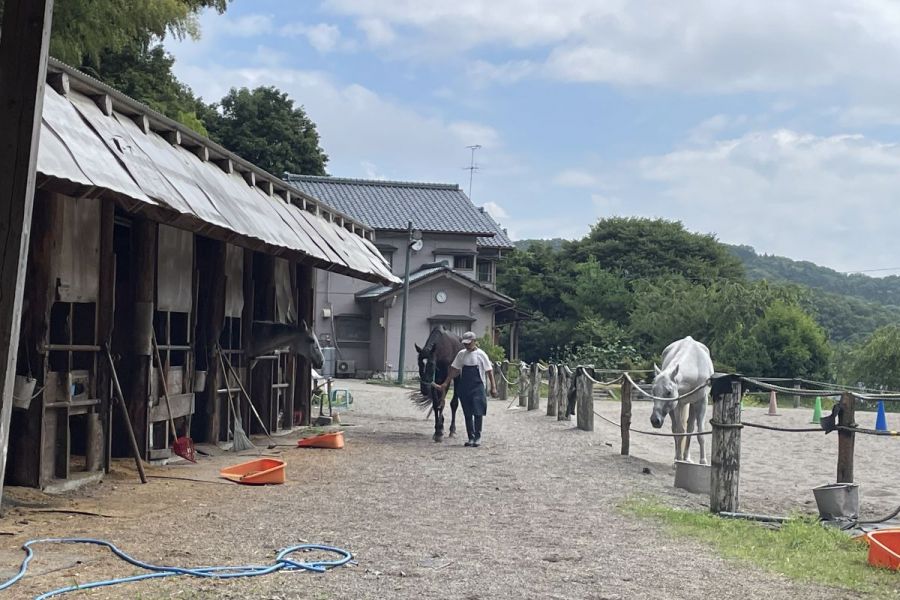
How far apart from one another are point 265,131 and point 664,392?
1495 inches

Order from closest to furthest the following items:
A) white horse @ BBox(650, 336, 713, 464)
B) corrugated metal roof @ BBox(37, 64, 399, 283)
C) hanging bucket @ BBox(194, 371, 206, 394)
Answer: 1. corrugated metal roof @ BBox(37, 64, 399, 283)
2. hanging bucket @ BBox(194, 371, 206, 394)
3. white horse @ BBox(650, 336, 713, 464)

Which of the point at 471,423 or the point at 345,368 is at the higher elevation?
the point at 345,368

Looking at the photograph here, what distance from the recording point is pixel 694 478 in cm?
1019

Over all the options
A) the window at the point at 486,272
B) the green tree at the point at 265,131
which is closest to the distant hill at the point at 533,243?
the window at the point at 486,272

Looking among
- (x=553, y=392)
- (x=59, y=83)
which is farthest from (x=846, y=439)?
(x=553, y=392)

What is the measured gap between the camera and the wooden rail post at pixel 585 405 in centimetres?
1672

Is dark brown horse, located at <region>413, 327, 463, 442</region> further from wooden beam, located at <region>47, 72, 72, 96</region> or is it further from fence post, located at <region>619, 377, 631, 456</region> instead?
wooden beam, located at <region>47, 72, 72, 96</region>

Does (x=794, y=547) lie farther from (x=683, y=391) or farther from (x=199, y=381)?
(x=199, y=381)

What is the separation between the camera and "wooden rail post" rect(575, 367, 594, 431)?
16.7m

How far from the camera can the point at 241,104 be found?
47.4 metres

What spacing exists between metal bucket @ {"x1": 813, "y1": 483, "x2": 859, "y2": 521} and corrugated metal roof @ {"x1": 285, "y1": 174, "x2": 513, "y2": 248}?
32663mm

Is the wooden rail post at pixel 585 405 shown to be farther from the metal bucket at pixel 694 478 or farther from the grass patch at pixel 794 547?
the grass patch at pixel 794 547

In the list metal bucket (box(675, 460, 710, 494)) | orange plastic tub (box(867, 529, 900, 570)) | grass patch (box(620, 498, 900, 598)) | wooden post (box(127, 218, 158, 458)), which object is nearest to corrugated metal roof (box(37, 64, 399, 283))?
wooden post (box(127, 218, 158, 458))

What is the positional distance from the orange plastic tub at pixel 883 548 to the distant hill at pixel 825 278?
8048 centimetres
